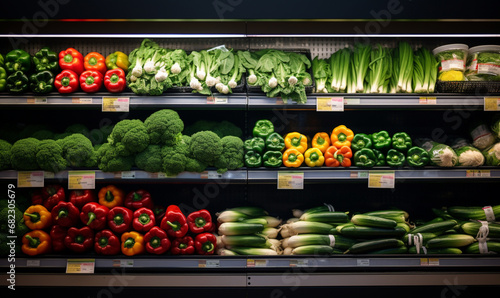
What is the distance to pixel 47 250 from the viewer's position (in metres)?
2.30

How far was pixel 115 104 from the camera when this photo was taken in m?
2.28

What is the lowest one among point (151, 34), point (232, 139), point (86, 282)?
point (86, 282)

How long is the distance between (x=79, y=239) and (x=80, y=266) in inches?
8.0

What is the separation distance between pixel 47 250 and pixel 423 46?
3.79 meters

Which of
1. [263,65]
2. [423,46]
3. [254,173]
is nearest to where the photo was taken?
[254,173]

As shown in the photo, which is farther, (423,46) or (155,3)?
(423,46)

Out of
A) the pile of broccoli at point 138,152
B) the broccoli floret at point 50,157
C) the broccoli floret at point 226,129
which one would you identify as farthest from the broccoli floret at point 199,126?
the broccoli floret at point 50,157

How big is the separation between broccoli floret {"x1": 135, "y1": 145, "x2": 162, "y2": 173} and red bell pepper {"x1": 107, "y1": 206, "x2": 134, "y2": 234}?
396 millimetres

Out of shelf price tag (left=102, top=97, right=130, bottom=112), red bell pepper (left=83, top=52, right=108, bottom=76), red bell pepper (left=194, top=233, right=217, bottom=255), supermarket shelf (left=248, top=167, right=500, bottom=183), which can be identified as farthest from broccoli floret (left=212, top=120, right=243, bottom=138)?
red bell pepper (left=83, top=52, right=108, bottom=76)

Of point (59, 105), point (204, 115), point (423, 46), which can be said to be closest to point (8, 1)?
point (59, 105)

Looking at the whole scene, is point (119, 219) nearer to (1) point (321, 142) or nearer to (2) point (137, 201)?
(2) point (137, 201)

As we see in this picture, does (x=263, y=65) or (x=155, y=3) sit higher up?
(x=155, y=3)

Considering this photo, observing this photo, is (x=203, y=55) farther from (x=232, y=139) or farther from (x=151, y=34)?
(x=232, y=139)

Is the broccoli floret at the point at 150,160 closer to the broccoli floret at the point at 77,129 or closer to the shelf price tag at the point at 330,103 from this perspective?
the broccoli floret at the point at 77,129
